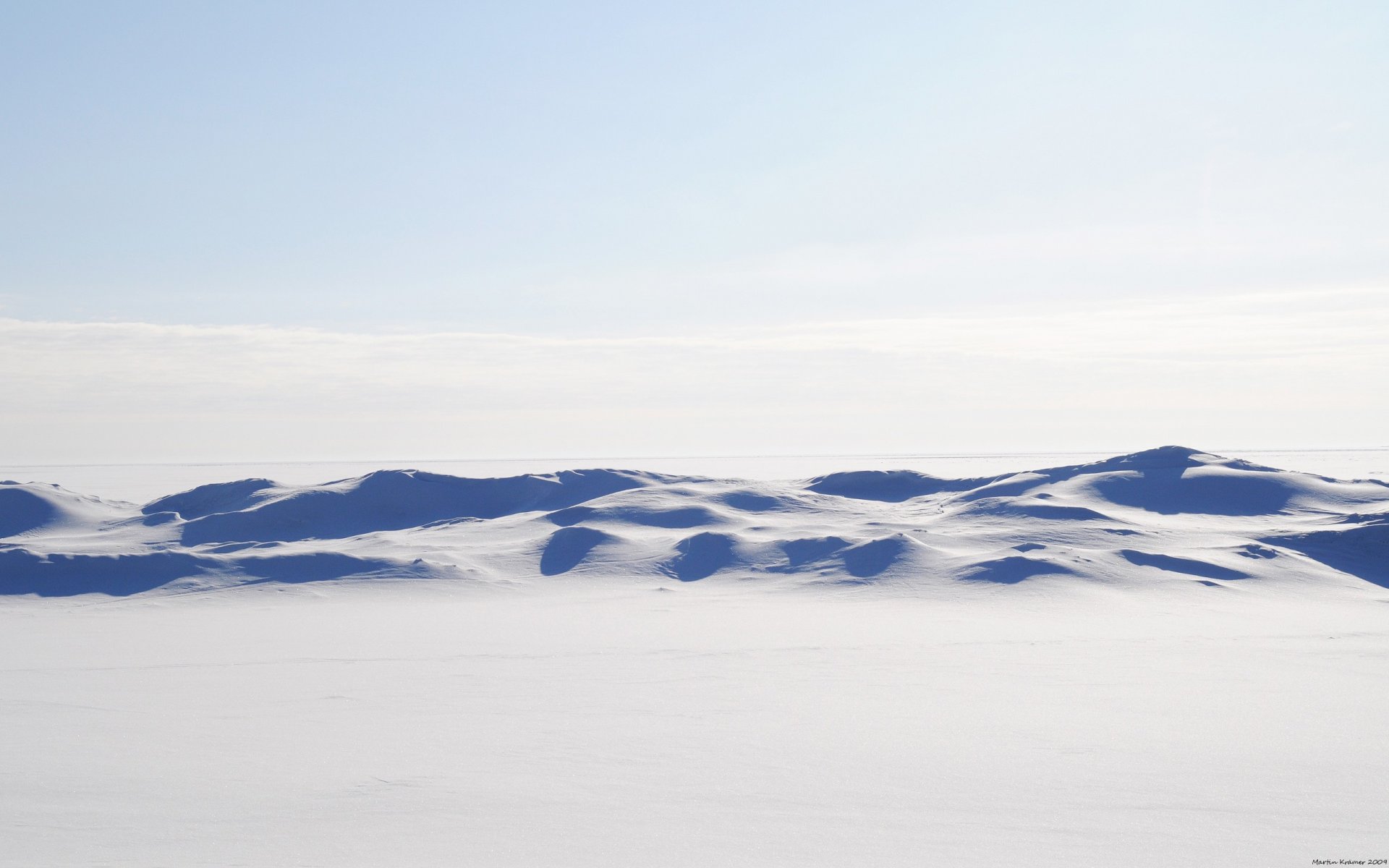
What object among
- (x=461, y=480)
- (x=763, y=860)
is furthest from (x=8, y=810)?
(x=461, y=480)

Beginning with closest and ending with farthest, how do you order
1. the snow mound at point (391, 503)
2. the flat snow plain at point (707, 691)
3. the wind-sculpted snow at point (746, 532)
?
the flat snow plain at point (707, 691) → the wind-sculpted snow at point (746, 532) → the snow mound at point (391, 503)

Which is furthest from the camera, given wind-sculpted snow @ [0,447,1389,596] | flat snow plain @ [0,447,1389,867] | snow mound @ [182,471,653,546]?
snow mound @ [182,471,653,546]

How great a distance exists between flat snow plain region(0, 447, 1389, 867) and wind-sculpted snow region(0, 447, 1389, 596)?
104 millimetres

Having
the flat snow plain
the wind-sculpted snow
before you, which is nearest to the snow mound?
the wind-sculpted snow

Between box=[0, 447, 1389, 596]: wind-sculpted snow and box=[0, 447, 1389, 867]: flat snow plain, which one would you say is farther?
box=[0, 447, 1389, 596]: wind-sculpted snow

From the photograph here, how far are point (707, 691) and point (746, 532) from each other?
9.79 m

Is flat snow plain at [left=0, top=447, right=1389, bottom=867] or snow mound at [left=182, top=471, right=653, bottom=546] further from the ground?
snow mound at [left=182, top=471, right=653, bottom=546]

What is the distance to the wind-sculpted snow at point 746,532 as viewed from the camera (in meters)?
15.0

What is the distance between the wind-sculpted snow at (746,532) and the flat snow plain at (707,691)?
0.34 feet

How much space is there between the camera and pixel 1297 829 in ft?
16.9

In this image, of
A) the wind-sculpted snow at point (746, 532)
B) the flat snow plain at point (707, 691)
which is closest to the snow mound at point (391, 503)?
the wind-sculpted snow at point (746, 532)

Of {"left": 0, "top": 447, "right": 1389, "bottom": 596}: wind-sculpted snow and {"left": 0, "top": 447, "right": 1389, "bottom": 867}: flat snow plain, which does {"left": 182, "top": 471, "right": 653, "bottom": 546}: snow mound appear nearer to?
{"left": 0, "top": 447, "right": 1389, "bottom": 596}: wind-sculpted snow

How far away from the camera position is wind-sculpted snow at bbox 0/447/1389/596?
1498 cm

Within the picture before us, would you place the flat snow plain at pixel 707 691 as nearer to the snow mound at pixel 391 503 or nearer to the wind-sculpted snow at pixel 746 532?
the wind-sculpted snow at pixel 746 532
